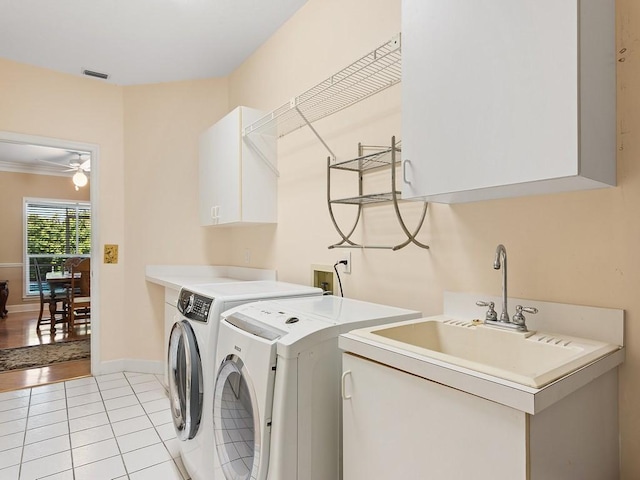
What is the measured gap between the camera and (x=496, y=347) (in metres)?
1.24

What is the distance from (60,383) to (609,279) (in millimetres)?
3901

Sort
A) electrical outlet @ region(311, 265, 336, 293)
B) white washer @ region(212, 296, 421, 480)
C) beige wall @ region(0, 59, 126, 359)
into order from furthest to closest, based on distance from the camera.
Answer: beige wall @ region(0, 59, 126, 359) → electrical outlet @ region(311, 265, 336, 293) → white washer @ region(212, 296, 421, 480)

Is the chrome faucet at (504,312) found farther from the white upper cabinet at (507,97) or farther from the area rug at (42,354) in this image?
the area rug at (42,354)

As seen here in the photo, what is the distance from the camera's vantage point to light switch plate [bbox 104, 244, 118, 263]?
3451 mm

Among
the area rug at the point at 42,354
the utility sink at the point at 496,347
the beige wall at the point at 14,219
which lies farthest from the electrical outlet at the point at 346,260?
the beige wall at the point at 14,219

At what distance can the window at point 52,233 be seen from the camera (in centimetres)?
654

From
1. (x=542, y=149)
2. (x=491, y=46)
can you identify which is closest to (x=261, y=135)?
(x=491, y=46)

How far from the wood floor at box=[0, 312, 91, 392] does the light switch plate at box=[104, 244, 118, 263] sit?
1.06m

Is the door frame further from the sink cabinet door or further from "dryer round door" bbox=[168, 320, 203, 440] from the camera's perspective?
the sink cabinet door

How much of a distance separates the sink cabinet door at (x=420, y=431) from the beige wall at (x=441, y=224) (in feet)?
1.85

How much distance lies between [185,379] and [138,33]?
7.94 ft

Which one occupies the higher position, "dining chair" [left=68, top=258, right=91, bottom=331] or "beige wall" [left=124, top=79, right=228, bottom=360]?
"beige wall" [left=124, top=79, right=228, bottom=360]

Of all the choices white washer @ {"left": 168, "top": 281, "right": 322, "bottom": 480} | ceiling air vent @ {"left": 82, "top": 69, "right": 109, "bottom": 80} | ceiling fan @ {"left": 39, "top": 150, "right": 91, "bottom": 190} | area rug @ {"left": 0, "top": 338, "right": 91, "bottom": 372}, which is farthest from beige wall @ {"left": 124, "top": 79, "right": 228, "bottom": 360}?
ceiling fan @ {"left": 39, "top": 150, "right": 91, "bottom": 190}

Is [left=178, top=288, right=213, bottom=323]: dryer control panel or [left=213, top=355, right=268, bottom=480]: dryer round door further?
[left=178, top=288, right=213, bottom=323]: dryer control panel
